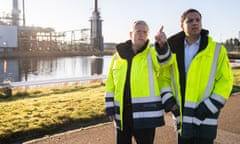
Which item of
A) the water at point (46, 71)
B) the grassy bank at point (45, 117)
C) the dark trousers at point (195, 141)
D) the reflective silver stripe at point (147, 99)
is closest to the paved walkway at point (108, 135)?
the grassy bank at point (45, 117)

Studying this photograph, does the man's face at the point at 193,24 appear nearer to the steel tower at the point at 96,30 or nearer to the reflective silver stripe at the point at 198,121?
the reflective silver stripe at the point at 198,121

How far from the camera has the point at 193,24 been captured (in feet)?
8.64

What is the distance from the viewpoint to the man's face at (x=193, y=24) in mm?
2627

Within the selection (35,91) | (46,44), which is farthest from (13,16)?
(35,91)

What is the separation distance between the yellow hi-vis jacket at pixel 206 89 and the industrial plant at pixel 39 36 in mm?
57991

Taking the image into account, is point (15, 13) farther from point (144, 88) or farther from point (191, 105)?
point (191, 105)

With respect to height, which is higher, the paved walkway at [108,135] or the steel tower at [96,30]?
the steel tower at [96,30]

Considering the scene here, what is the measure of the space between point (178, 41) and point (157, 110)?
68 cm

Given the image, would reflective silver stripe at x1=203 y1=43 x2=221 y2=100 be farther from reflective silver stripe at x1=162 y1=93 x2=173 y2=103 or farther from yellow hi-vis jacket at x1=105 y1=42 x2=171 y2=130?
yellow hi-vis jacket at x1=105 y1=42 x2=171 y2=130

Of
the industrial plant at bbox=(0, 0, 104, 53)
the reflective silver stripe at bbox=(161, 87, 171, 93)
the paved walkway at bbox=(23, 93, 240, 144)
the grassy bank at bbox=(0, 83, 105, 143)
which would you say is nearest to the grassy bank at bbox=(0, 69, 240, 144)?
the grassy bank at bbox=(0, 83, 105, 143)

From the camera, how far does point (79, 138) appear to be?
451 centimetres

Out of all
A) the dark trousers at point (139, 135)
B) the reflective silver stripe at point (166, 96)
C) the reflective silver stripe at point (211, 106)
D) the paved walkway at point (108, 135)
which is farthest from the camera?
the paved walkway at point (108, 135)

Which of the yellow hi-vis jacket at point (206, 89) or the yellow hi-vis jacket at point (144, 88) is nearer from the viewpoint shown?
the yellow hi-vis jacket at point (206, 89)

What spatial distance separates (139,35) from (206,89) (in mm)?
785
